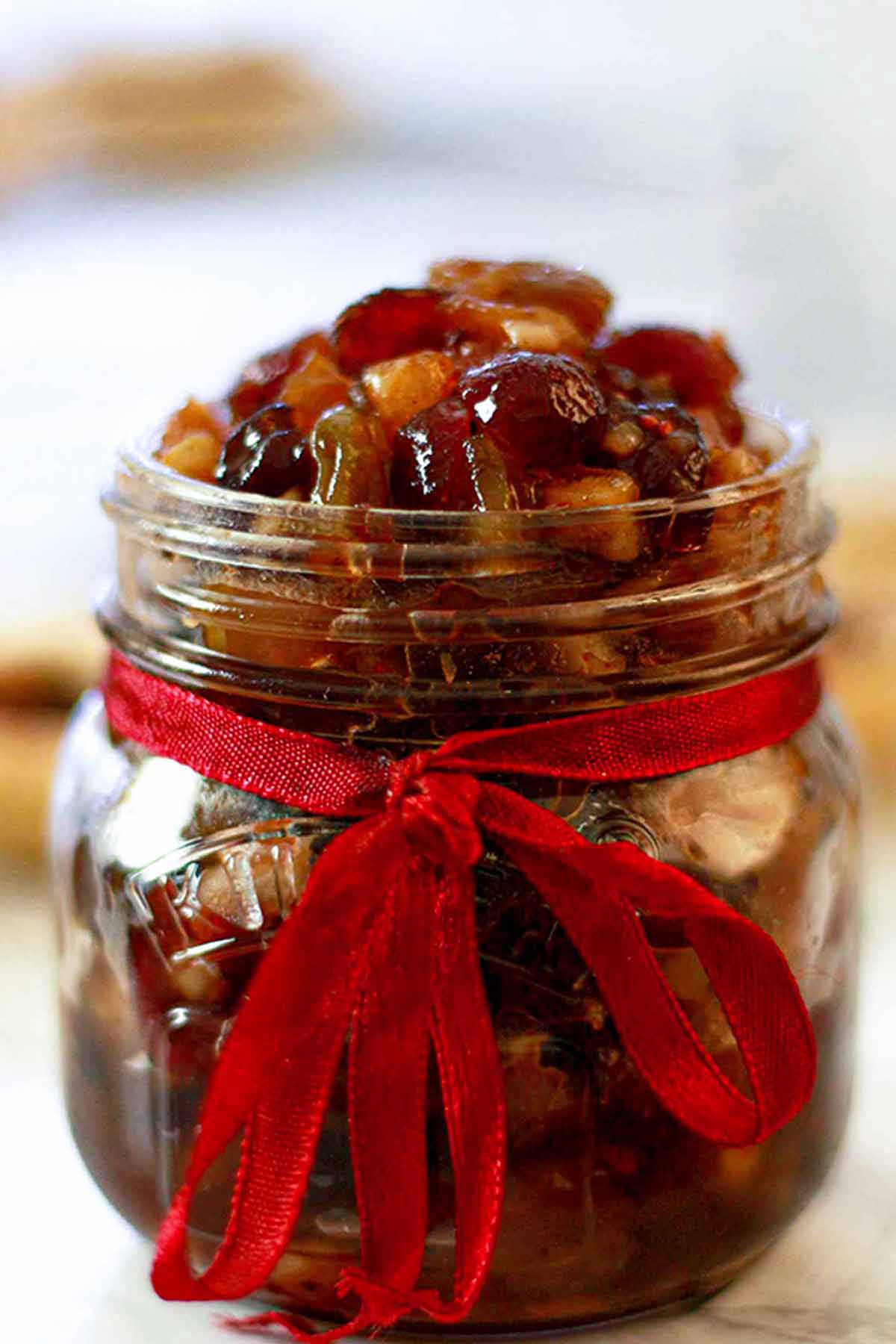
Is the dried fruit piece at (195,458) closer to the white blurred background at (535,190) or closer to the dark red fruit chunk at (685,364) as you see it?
the dark red fruit chunk at (685,364)

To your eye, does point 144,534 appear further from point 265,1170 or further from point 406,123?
point 406,123

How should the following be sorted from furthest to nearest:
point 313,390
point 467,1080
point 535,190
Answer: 1. point 535,190
2. point 313,390
3. point 467,1080

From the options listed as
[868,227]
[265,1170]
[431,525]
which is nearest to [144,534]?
[431,525]

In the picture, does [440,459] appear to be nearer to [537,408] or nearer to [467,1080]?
[537,408]

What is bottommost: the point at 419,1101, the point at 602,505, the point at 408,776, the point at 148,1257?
the point at 148,1257

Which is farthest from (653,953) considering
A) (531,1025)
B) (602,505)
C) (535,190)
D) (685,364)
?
(535,190)

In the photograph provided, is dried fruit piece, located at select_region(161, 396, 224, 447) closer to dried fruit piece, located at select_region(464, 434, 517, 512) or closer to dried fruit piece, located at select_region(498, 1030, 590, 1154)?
dried fruit piece, located at select_region(464, 434, 517, 512)
